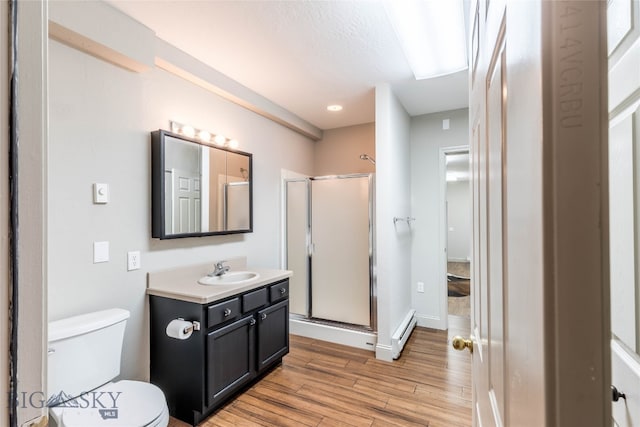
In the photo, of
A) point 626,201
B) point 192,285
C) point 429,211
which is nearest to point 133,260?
point 192,285

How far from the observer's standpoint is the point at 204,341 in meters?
1.81

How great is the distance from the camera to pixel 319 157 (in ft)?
13.3

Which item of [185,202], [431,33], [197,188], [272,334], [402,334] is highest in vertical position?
[431,33]

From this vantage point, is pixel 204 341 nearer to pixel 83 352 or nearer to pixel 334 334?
pixel 83 352

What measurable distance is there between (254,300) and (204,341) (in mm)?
466

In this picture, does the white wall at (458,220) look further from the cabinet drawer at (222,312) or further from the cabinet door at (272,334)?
the cabinet drawer at (222,312)

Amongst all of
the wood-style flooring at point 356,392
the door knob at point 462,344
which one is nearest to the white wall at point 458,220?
the wood-style flooring at point 356,392

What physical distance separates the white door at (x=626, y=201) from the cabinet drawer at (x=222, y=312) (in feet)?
5.85

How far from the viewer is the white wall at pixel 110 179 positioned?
1566 millimetres

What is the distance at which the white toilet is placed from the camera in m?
1.34

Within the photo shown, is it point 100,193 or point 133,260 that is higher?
point 100,193
